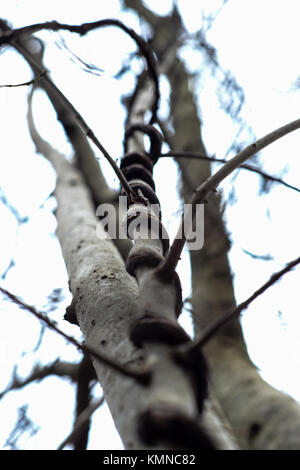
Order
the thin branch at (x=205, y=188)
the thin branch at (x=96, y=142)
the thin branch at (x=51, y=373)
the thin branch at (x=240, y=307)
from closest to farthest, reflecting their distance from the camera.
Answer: the thin branch at (x=240, y=307) → the thin branch at (x=205, y=188) → the thin branch at (x=96, y=142) → the thin branch at (x=51, y=373)

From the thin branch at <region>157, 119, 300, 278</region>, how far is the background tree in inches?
2.0

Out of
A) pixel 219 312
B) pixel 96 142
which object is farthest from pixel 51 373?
pixel 96 142

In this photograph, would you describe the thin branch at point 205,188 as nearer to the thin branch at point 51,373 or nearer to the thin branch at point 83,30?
the thin branch at point 83,30

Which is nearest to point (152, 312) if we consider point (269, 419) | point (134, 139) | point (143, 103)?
point (269, 419)

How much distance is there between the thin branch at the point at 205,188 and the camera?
635 mm

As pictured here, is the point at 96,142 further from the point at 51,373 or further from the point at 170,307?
the point at 51,373

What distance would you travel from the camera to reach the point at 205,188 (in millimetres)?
701

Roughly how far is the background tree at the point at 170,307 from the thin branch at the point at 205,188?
50 millimetres

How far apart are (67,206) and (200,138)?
3.86 ft

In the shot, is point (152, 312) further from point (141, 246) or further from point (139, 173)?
point (139, 173)

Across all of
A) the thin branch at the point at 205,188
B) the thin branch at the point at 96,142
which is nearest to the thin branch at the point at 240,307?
the thin branch at the point at 205,188

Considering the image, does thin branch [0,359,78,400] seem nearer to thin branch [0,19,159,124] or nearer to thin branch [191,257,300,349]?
thin branch [0,19,159,124]

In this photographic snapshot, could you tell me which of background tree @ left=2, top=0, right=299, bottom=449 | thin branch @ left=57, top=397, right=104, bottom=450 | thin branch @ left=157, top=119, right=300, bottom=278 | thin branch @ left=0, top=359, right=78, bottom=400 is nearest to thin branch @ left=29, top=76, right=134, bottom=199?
background tree @ left=2, top=0, right=299, bottom=449

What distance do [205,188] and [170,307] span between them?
219 millimetres
